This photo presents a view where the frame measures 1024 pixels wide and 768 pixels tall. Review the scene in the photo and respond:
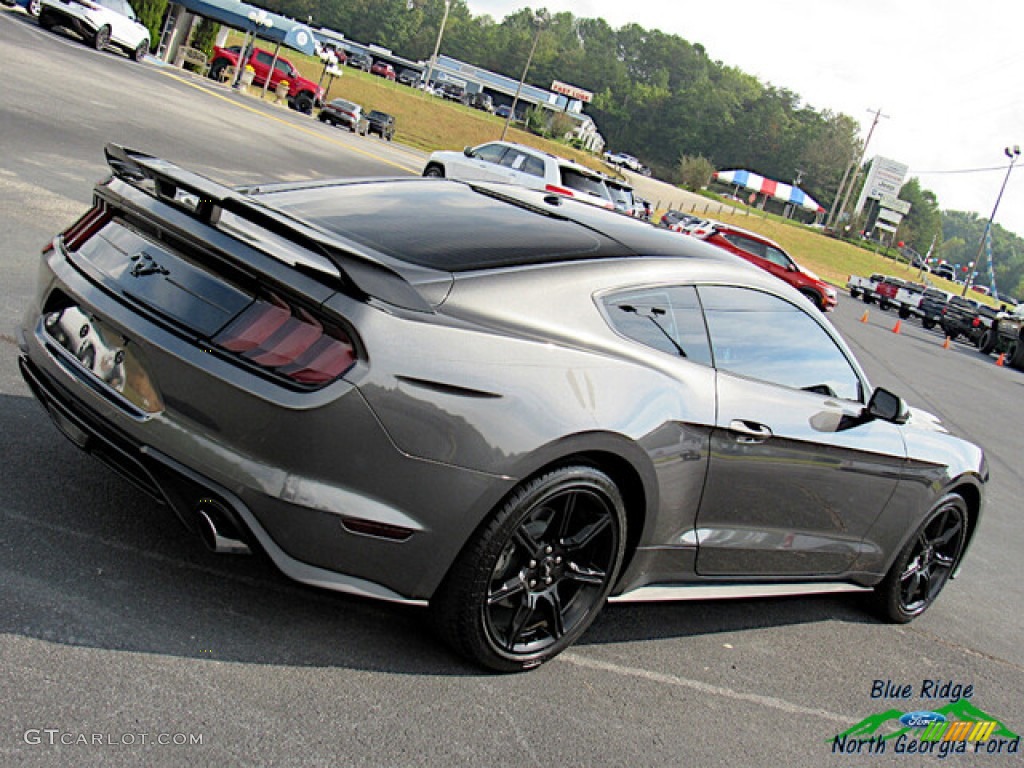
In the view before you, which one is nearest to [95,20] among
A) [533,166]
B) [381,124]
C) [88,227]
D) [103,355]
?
[533,166]

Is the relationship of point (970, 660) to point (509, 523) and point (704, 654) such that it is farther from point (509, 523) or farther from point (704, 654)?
point (509, 523)

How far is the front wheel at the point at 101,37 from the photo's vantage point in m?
31.2

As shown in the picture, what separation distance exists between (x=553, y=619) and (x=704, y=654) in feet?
3.16

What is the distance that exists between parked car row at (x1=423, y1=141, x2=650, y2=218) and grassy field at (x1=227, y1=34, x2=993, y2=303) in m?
33.9

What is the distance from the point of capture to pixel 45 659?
9.40ft

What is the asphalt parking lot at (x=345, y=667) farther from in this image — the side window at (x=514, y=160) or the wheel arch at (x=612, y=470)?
the side window at (x=514, y=160)

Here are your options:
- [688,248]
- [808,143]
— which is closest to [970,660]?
[688,248]

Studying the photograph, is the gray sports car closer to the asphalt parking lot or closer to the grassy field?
the asphalt parking lot

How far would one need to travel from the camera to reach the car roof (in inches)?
141

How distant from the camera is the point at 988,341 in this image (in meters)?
33.3

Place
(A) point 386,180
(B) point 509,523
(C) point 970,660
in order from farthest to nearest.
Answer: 1. (C) point 970,660
2. (A) point 386,180
3. (B) point 509,523

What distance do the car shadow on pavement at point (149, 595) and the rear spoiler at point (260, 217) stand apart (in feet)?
2.90

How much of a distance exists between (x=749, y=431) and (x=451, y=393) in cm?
140

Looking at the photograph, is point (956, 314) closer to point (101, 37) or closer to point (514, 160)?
point (514, 160)
